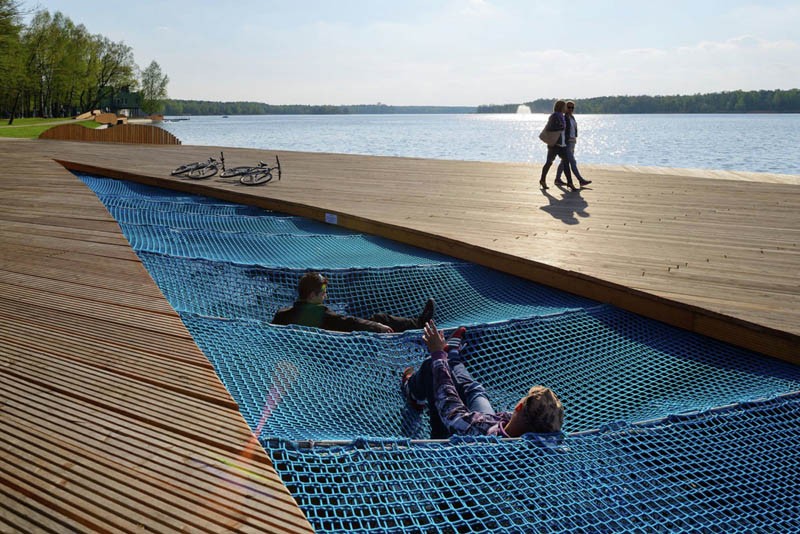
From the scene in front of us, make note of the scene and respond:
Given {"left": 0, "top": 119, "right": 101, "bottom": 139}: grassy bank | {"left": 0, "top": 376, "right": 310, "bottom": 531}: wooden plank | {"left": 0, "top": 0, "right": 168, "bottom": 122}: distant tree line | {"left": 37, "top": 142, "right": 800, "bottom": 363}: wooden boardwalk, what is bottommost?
{"left": 0, "top": 376, "right": 310, "bottom": 531}: wooden plank

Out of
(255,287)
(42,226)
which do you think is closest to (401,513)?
(255,287)

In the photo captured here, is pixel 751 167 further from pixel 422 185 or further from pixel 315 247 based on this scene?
pixel 315 247

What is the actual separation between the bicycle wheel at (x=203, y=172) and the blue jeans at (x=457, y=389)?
8.97 meters

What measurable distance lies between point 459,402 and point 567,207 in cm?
623

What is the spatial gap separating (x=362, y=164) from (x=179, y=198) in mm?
5805

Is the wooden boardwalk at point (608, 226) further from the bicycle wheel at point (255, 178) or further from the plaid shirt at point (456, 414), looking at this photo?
the plaid shirt at point (456, 414)

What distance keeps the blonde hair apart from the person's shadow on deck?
5388 millimetres

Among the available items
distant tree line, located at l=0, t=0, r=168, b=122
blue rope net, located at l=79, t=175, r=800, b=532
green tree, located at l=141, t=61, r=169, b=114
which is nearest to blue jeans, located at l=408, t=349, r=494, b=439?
blue rope net, located at l=79, t=175, r=800, b=532

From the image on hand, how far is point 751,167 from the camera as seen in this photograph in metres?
27.5

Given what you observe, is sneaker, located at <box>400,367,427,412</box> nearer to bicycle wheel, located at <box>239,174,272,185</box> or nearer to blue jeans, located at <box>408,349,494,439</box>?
blue jeans, located at <box>408,349,494,439</box>

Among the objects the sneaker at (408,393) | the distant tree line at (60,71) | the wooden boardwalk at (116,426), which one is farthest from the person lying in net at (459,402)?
the distant tree line at (60,71)

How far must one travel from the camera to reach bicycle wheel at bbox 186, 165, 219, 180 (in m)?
11.9

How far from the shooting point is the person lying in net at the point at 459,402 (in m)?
2.96

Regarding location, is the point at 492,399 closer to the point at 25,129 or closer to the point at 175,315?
the point at 175,315
